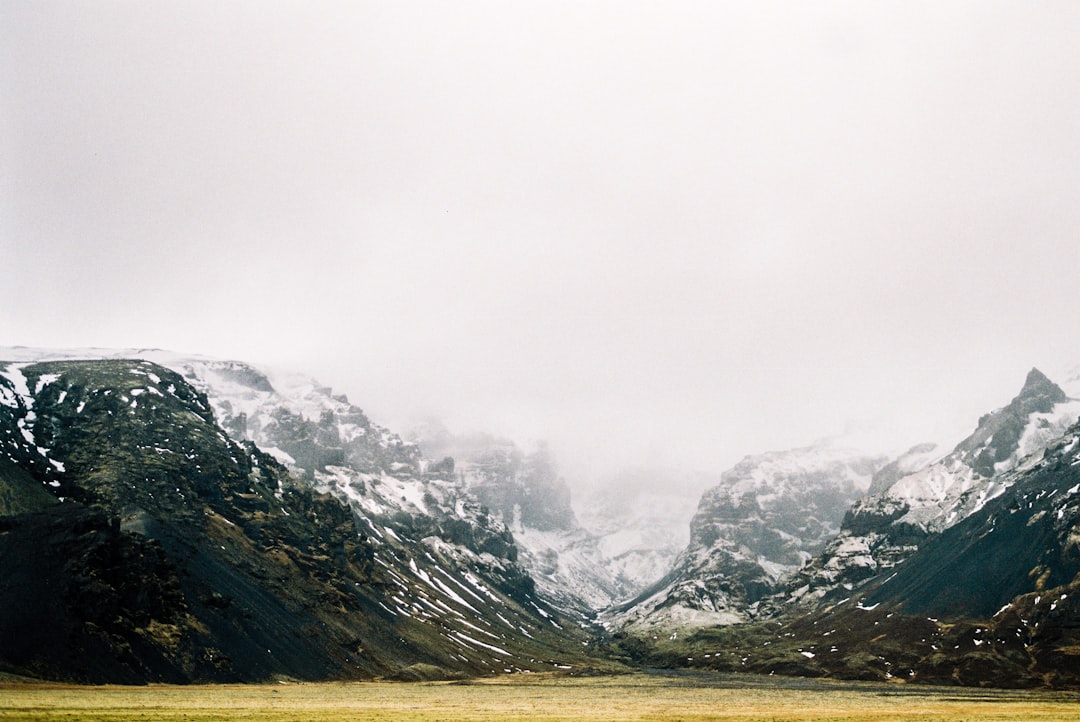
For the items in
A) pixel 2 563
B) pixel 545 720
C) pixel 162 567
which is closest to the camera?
pixel 545 720

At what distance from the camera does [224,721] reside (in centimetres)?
6022

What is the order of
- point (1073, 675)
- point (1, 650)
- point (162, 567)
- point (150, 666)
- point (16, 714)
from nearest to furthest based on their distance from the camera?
point (16, 714) < point (1, 650) < point (150, 666) < point (162, 567) < point (1073, 675)

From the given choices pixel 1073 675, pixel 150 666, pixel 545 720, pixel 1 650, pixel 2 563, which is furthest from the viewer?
pixel 1073 675

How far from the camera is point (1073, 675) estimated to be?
196 meters

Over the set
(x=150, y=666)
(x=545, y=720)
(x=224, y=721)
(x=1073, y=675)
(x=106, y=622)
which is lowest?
(x=1073, y=675)

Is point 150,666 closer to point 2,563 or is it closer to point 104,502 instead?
point 2,563

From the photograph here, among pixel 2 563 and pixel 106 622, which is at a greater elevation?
pixel 2 563

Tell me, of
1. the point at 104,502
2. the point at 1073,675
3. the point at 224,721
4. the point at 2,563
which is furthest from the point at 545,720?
the point at 1073,675

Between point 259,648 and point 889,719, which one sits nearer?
point 889,719

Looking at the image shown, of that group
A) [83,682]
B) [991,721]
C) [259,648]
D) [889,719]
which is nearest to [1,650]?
[83,682]

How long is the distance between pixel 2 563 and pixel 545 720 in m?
119

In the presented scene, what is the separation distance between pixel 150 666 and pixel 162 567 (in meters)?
44.4

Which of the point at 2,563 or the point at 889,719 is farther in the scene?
the point at 2,563

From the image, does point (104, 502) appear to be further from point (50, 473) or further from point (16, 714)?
point (16, 714)
